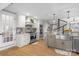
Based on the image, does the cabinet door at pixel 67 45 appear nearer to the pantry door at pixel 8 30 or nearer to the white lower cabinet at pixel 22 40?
the white lower cabinet at pixel 22 40

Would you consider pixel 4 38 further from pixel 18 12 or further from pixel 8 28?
pixel 18 12

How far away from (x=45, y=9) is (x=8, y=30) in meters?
0.74

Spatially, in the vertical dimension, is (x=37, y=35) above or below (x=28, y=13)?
below

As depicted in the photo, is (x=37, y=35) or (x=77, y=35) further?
(x=37, y=35)

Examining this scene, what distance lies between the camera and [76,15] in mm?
1813

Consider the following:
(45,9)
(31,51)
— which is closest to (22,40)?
(31,51)

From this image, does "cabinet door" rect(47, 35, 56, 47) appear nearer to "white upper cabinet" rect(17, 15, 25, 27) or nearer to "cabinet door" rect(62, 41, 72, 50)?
"cabinet door" rect(62, 41, 72, 50)

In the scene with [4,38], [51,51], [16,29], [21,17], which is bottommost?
[51,51]

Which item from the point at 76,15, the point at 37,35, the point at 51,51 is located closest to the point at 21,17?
the point at 37,35

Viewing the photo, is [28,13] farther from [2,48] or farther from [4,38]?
[2,48]

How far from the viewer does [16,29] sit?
6.18ft

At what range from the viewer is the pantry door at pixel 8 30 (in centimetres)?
181

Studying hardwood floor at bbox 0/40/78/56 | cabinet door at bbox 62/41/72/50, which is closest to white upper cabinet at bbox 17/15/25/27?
hardwood floor at bbox 0/40/78/56

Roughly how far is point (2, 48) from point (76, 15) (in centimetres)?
138
